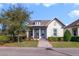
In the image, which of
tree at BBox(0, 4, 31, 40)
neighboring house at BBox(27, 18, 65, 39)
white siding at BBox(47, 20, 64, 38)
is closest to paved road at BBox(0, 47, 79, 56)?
neighboring house at BBox(27, 18, 65, 39)

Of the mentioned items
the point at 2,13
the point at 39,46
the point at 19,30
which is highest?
the point at 2,13

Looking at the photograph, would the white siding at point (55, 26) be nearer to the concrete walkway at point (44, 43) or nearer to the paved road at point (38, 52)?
the concrete walkway at point (44, 43)

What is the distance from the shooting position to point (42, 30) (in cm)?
1190

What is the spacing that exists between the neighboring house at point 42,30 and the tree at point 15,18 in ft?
3.50

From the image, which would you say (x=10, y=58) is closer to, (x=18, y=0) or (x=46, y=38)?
(x=18, y=0)

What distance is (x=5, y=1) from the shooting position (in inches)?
174

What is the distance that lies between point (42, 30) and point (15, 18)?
3.70 meters

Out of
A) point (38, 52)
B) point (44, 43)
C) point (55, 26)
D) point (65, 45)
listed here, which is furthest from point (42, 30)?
point (55, 26)

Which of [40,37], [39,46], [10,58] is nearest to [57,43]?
[39,46]

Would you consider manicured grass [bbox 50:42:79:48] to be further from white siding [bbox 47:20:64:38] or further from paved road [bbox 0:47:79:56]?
paved road [bbox 0:47:79:56]

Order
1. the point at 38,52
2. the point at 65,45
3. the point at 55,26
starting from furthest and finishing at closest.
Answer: the point at 55,26 → the point at 65,45 → the point at 38,52

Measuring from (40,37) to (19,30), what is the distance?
4.84m

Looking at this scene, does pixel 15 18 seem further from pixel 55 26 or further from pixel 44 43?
pixel 44 43

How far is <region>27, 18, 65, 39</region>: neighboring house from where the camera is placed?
1060cm
